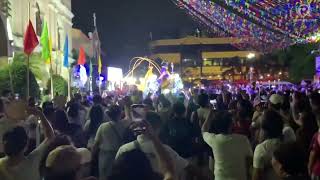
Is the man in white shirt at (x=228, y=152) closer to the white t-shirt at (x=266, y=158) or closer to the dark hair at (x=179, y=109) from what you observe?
the white t-shirt at (x=266, y=158)

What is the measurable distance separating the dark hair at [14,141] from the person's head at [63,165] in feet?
2.85

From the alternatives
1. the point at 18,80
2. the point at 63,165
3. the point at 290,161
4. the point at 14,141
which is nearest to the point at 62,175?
the point at 63,165

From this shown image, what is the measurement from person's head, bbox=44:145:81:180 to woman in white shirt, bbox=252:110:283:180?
2481mm

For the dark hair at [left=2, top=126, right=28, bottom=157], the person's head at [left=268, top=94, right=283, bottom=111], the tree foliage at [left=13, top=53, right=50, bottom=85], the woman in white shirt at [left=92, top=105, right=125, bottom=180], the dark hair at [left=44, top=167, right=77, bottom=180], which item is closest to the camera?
the dark hair at [left=44, top=167, right=77, bottom=180]

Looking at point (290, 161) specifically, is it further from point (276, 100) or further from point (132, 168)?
point (276, 100)

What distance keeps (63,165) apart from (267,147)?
2739 millimetres

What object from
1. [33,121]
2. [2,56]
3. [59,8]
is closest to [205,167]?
[33,121]

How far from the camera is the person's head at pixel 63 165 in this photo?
3.66m

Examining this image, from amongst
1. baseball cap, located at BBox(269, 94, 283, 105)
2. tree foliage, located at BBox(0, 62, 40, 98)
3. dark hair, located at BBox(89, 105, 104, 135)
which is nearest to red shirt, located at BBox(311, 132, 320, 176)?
dark hair, located at BBox(89, 105, 104, 135)

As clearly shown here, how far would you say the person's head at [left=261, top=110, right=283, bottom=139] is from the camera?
6013 millimetres

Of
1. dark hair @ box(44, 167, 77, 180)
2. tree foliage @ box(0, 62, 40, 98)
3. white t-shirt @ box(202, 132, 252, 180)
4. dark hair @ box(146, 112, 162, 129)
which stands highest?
tree foliage @ box(0, 62, 40, 98)

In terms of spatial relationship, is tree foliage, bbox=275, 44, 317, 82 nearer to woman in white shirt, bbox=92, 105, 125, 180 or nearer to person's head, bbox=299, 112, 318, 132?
person's head, bbox=299, 112, 318, 132

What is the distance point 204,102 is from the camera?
33.7ft

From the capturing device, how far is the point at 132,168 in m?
3.72
